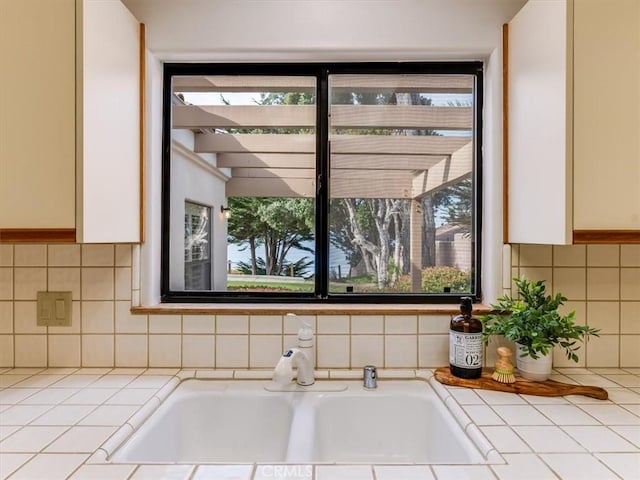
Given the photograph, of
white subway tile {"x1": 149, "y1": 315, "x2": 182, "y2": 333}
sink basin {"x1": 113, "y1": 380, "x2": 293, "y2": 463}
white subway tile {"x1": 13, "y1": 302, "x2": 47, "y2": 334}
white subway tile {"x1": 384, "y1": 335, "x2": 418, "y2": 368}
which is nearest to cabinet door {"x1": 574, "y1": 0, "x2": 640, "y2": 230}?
white subway tile {"x1": 384, "y1": 335, "x2": 418, "y2": 368}

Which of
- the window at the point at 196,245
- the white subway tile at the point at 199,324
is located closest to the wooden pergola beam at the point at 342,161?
the window at the point at 196,245

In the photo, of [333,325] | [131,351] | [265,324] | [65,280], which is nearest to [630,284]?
[333,325]

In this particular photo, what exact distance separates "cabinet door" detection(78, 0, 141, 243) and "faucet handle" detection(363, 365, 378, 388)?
36.1 inches

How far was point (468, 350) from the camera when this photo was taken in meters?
1.22

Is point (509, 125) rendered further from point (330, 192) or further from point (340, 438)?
point (340, 438)

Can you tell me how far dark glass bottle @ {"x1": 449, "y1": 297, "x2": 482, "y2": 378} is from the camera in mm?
A: 1216

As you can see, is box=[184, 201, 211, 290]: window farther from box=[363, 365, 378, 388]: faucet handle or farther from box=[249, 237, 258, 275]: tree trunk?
box=[363, 365, 378, 388]: faucet handle

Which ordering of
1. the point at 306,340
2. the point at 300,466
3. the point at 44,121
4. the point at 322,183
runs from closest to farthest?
the point at 300,466, the point at 44,121, the point at 306,340, the point at 322,183

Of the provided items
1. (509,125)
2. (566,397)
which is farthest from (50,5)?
(566,397)

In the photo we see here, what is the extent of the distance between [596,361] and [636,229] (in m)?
0.57

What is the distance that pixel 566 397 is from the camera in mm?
1125

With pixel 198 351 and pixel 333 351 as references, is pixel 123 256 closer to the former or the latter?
pixel 198 351

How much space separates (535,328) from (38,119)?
156 centimetres

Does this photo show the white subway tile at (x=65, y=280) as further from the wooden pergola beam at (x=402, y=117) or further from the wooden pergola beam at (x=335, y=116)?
the wooden pergola beam at (x=402, y=117)
